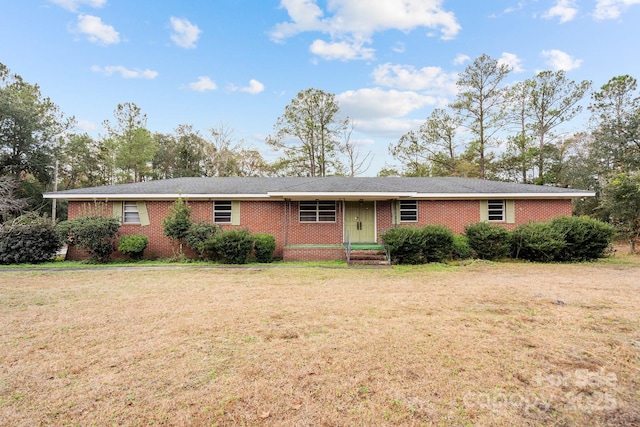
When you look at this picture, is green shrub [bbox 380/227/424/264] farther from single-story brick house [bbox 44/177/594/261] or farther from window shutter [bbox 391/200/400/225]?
window shutter [bbox 391/200/400/225]

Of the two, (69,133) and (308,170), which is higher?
(69,133)

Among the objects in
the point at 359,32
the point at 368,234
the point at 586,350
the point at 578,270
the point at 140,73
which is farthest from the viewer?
the point at 140,73

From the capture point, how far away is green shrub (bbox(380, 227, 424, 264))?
1091 centimetres

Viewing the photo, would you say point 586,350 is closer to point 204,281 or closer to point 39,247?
point 204,281

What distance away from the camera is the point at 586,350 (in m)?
3.80

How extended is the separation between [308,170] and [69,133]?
22.5 meters

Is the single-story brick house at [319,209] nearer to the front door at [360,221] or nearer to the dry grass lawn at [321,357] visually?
the front door at [360,221]

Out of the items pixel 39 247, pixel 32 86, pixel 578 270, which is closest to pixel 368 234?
pixel 578 270

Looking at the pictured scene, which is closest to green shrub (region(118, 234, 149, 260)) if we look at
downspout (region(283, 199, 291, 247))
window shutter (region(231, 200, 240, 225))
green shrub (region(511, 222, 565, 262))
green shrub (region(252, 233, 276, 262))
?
window shutter (region(231, 200, 240, 225))

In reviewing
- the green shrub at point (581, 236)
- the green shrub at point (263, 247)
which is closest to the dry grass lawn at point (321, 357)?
the green shrub at point (581, 236)

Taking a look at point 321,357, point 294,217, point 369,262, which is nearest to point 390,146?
point 294,217

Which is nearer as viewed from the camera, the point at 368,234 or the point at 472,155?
the point at 368,234

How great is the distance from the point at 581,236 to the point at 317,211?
9789 mm

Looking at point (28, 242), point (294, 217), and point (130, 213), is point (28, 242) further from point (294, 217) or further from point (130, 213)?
point (294, 217)
